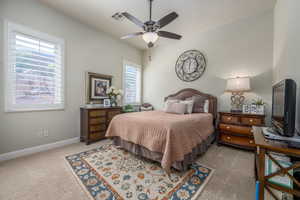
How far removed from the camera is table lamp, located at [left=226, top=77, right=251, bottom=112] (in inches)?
104

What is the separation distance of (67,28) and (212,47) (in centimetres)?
379

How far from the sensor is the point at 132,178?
171 cm

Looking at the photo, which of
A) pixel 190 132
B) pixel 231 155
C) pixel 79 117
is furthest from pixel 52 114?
pixel 231 155

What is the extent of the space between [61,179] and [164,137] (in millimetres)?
1531

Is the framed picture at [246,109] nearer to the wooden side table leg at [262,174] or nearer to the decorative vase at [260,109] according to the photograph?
the decorative vase at [260,109]

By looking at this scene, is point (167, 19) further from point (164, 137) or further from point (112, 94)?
point (112, 94)

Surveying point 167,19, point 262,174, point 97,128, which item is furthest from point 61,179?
point 167,19

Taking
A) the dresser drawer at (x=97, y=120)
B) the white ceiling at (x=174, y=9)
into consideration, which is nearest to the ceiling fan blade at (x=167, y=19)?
the white ceiling at (x=174, y=9)

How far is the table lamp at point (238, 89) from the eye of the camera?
263 centimetres

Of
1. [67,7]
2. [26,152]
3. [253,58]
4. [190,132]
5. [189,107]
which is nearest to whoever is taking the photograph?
[190,132]

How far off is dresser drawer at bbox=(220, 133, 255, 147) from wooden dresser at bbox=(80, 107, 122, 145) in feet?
9.65

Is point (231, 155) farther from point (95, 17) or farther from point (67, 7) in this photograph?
point (67, 7)

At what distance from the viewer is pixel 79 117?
322cm

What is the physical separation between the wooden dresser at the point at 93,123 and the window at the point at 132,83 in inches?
52.4
